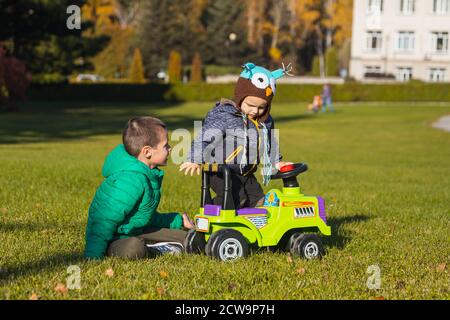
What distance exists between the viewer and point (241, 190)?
7082 millimetres

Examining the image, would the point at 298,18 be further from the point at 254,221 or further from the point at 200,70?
the point at 254,221

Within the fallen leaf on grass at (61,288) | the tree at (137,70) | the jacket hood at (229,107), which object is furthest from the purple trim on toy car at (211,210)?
the tree at (137,70)

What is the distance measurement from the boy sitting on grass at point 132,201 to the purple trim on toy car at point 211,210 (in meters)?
Answer: 0.42

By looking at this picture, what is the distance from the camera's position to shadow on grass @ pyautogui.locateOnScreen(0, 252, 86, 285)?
18.6 feet

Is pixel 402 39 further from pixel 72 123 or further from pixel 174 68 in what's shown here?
pixel 72 123

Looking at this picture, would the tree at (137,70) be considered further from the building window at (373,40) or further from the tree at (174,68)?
the building window at (373,40)

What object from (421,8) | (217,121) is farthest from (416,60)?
(217,121)

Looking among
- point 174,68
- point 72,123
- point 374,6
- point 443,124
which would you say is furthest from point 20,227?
point 374,6

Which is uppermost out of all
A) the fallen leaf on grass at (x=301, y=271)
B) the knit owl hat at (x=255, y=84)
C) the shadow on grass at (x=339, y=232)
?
the knit owl hat at (x=255, y=84)

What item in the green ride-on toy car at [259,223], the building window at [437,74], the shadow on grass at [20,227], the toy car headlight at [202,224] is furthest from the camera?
the building window at [437,74]

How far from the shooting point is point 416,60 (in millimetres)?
83625

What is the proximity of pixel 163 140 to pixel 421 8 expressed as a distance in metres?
81.6

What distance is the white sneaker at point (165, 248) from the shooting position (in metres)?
6.72
